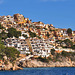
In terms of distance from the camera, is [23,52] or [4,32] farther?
[4,32]

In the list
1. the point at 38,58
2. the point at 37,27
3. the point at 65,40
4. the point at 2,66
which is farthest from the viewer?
the point at 37,27

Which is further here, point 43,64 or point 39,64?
point 43,64

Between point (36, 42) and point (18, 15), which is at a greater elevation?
point (18, 15)

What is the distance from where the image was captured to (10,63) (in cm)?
7569


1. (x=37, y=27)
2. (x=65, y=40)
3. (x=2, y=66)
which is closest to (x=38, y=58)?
(x=2, y=66)

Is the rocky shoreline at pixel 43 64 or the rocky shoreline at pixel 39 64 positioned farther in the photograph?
the rocky shoreline at pixel 43 64

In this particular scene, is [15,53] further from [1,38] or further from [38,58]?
[1,38]

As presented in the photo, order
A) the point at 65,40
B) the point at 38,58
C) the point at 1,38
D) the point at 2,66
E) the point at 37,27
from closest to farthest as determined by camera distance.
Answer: the point at 2,66 < the point at 38,58 < the point at 1,38 < the point at 65,40 < the point at 37,27

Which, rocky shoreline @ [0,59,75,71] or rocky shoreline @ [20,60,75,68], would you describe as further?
rocky shoreline @ [20,60,75,68]

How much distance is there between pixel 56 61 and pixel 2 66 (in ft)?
117

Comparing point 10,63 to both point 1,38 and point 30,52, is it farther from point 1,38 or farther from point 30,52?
point 1,38

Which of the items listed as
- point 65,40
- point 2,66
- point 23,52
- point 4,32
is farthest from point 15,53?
point 65,40

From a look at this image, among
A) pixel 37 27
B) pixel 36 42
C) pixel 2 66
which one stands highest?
pixel 37 27

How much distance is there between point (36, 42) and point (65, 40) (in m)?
25.6
